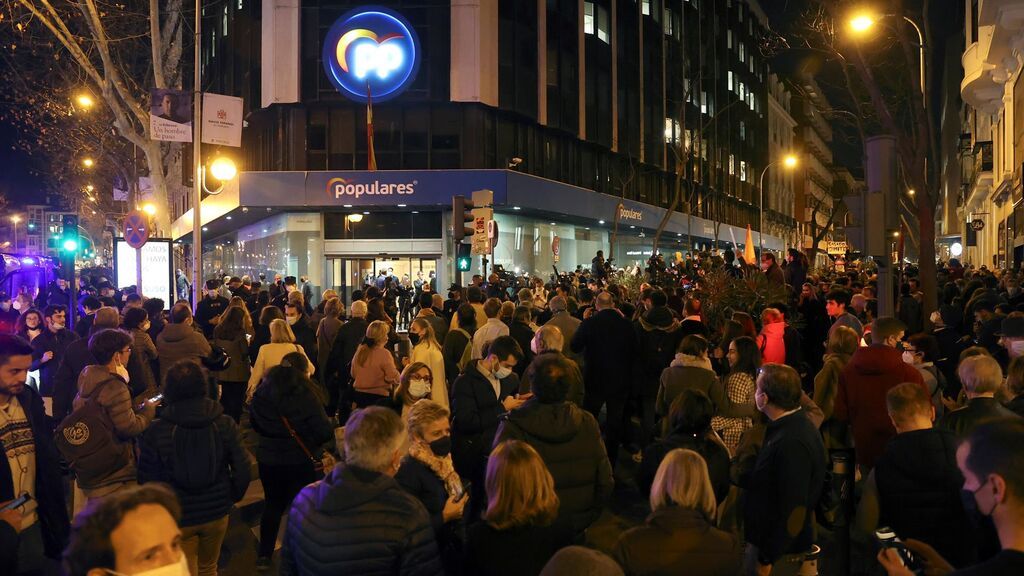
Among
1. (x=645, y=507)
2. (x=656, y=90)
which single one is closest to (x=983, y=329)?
(x=645, y=507)

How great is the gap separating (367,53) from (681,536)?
3078cm

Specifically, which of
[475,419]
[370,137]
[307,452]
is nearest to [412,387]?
[475,419]

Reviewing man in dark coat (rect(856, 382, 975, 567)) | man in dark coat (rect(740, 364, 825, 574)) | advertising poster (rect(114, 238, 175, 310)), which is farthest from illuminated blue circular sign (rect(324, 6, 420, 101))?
man in dark coat (rect(856, 382, 975, 567))

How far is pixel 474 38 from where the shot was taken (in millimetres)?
32969

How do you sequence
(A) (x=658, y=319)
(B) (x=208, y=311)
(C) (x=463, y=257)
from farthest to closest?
(C) (x=463, y=257) < (B) (x=208, y=311) < (A) (x=658, y=319)

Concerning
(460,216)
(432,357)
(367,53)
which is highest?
(367,53)

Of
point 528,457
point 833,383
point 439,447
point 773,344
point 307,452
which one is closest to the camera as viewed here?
point 528,457

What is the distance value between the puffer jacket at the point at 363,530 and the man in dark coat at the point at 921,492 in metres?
2.47

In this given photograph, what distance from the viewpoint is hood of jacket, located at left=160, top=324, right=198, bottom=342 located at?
934 cm

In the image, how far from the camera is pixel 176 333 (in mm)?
9367

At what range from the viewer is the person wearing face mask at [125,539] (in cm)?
248

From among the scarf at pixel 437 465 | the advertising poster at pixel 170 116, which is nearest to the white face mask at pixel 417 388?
the scarf at pixel 437 465

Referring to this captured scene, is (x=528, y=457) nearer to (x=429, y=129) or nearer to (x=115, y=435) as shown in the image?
(x=115, y=435)

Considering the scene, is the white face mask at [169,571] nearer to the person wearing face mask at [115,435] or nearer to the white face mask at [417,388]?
the person wearing face mask at [115,435]
